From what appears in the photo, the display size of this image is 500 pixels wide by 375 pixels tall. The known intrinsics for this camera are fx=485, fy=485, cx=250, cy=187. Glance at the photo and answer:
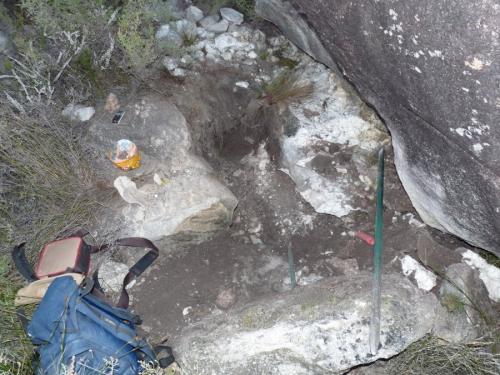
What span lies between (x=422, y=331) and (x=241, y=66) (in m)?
2.09

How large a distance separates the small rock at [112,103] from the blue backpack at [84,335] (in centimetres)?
116

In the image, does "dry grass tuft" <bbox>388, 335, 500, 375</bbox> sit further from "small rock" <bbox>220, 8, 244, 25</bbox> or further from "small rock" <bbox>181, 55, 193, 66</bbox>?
"small rock" <bbox>220, 8, 244, 25</bbox>

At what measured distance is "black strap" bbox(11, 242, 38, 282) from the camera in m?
2.63

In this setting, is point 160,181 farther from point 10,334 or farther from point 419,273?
point 419,273

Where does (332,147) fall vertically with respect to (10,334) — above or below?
above

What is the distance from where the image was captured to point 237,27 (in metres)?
3.55

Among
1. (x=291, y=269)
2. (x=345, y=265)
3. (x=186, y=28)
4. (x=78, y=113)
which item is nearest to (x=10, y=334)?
(x=78, y=113)

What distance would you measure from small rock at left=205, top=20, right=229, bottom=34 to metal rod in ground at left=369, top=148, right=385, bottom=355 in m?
1.47

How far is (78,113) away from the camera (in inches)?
123

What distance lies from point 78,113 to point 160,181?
77cm

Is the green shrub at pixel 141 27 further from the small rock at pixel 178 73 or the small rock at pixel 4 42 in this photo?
the small rock at pixel 4 42

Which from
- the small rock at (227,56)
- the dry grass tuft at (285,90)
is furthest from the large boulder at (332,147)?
the small rock at (227,56)

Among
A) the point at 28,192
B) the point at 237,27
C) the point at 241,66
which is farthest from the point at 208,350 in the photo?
the point at 237,27

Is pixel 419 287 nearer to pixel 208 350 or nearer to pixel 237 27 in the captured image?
pixel 208 350
